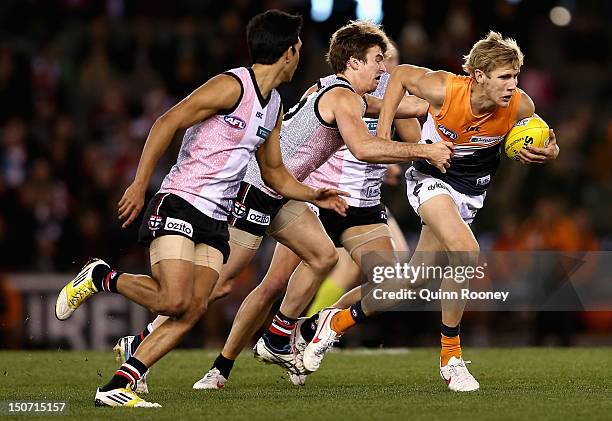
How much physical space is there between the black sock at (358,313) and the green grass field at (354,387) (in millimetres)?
453

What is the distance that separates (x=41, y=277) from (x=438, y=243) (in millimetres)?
6102

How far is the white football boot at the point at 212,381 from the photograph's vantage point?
842cm

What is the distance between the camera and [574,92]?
18516mm

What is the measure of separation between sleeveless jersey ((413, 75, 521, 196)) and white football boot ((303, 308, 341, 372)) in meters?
1.31

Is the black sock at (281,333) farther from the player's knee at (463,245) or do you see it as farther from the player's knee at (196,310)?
the player's knee at (196,310)

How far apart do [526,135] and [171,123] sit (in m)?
2.55

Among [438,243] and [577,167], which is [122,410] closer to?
[438,243]

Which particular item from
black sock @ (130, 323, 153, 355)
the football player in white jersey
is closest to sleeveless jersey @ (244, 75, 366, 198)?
the football player in white jersey

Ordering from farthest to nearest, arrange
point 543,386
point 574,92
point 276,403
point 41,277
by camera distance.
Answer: point 574,92 → point 41,277 → point 543,386 → point 276,403

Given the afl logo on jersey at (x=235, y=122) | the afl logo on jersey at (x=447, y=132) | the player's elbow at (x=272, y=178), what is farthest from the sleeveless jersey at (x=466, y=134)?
the afl logo on jersey at (x=235, y=122)

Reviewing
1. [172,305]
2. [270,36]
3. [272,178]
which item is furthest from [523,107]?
[172,305]

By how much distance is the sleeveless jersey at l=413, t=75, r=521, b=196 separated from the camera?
8367 millimetres

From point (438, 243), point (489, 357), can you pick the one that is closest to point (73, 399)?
point (438, 243)

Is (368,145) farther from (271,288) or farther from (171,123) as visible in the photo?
(271,288)
